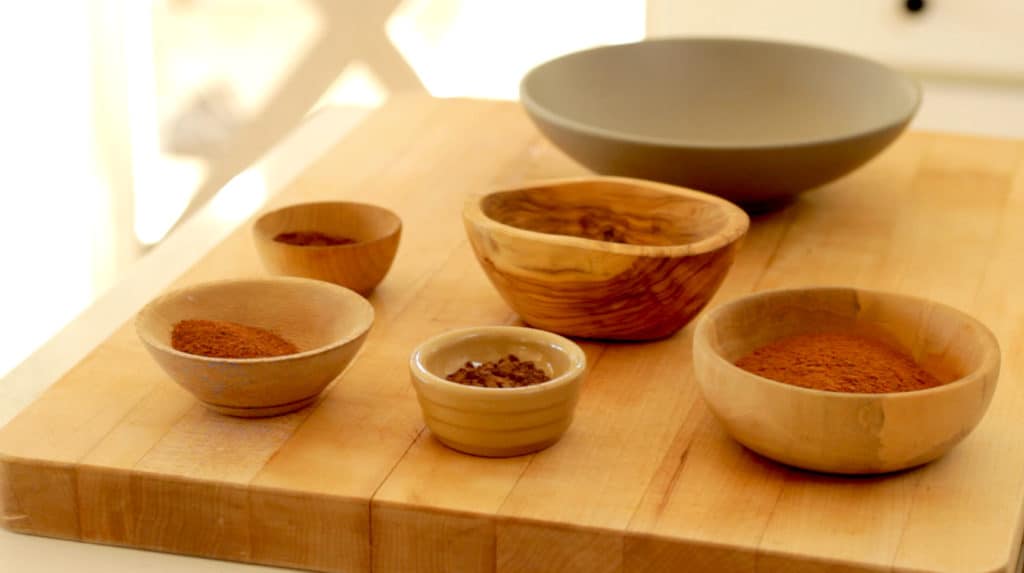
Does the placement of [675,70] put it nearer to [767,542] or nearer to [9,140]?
[767,542]

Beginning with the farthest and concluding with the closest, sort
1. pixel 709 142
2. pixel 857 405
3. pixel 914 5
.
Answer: pixel 914 5, pixel 709 142, pixel 857 405

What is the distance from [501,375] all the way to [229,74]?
8.39 feet

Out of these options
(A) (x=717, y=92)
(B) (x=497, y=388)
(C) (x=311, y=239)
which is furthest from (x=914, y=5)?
(B) (x=497, y=388)

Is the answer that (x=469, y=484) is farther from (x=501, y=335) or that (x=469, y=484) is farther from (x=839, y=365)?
(x=839, y=365)

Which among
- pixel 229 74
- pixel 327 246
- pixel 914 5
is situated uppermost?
pixel 327 246

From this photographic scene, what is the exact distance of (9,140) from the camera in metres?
2.66

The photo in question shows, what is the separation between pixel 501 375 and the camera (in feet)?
3.50

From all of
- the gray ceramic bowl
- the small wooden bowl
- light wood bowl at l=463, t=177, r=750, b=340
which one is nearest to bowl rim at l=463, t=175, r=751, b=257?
light wood bowl at l=463, t=177, r=750, b=340

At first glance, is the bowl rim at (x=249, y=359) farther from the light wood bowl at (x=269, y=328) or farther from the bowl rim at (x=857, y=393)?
the bowl rim at (x=857, y=393)

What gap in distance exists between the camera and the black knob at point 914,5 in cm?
245

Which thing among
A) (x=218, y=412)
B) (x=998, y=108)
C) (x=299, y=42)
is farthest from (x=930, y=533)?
(x=299, y=42)

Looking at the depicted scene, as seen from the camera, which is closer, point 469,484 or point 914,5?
point 469,484

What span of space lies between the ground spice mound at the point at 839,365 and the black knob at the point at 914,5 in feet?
4.77

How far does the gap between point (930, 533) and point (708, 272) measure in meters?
0.30
